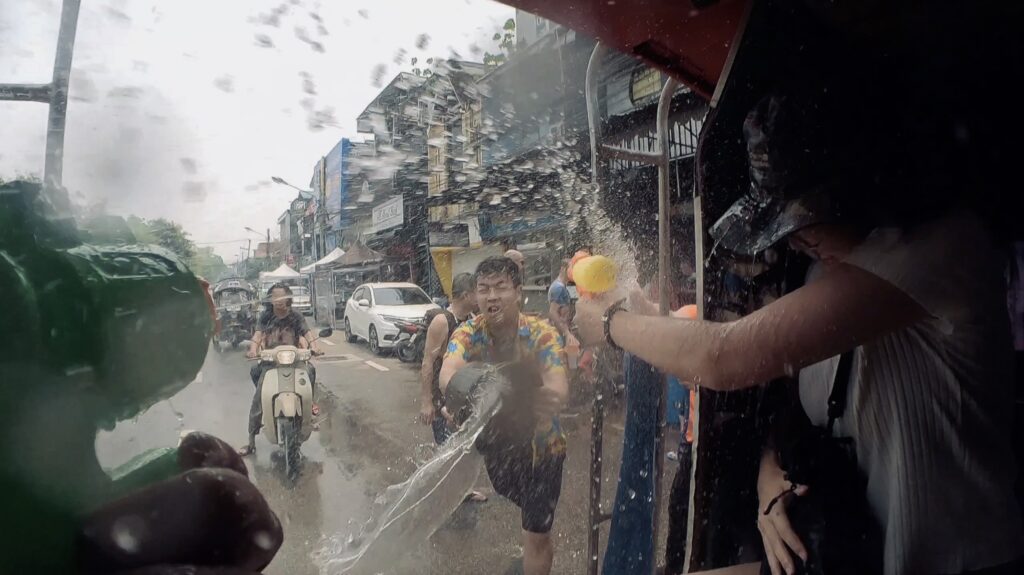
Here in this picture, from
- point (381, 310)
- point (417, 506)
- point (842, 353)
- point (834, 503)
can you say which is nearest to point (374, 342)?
point (381, 310)

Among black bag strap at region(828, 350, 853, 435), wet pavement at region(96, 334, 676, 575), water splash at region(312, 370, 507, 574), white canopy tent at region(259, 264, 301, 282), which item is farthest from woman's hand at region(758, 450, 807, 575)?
white canopy tent at region(259, 264, 301, 282)

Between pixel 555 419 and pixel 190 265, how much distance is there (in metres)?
0.64

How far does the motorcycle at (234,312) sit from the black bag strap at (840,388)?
0.91 meters

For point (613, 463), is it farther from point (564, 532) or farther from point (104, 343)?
point (104, 343)

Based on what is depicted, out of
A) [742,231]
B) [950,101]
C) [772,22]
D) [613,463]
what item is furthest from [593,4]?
[613,463]

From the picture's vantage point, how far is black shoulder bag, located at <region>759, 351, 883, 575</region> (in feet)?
3.08

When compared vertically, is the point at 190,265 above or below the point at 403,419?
above

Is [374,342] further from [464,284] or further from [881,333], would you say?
[881,333]

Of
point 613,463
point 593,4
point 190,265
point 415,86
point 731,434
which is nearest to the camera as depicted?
point 190,265

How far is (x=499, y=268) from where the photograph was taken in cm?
86

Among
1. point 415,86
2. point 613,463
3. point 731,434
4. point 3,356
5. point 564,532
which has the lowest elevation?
point 564,532

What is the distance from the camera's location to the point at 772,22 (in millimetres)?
908

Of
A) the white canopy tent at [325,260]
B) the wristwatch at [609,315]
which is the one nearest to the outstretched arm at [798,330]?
the wristwatch at [609,315]

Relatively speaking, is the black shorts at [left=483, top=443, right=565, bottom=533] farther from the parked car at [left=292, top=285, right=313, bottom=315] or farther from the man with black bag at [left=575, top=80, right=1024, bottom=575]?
the parked car at [left=292, top=285, right=313, bottom=315]
